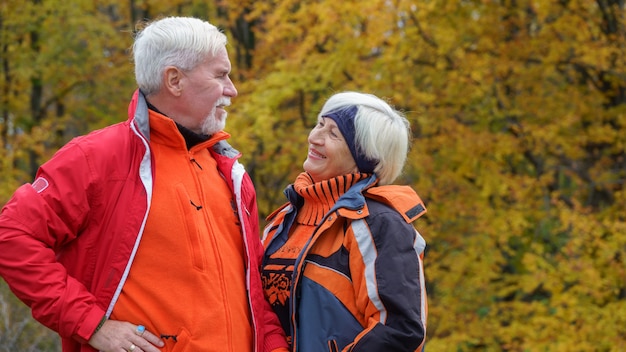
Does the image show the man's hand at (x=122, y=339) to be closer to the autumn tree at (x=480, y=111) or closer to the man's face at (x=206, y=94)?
the man's face at (x=206, y=94)

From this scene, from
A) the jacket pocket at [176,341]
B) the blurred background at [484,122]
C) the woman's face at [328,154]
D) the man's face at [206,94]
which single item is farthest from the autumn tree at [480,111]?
the jacket pocket at [176,341]

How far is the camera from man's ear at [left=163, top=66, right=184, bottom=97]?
2.54 m

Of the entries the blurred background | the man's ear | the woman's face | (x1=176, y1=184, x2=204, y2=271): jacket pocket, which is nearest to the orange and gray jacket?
the woman's face

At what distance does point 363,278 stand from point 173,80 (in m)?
0.90

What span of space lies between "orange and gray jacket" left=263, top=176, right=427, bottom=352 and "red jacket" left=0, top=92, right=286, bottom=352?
23.6 inches

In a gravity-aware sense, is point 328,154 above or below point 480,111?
above

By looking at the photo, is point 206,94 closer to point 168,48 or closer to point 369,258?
point 168,48

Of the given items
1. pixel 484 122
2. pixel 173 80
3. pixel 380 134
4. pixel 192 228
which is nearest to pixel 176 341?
pixel 192 228

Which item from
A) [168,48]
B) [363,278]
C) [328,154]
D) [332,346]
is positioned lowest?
[332,346]

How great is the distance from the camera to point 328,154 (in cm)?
279

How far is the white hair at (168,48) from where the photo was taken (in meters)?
2.53

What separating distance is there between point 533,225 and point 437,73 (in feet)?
6.21

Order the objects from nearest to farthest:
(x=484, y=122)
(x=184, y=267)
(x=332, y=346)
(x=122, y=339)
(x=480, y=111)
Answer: (x=122, y=339), (x=184, y=267), (x=332, y=346), (x=480, y=111), (x=484, y=122)

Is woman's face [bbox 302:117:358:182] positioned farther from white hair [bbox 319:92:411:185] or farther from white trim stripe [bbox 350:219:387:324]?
white trim stripe [bbox 350:219:387:324]
